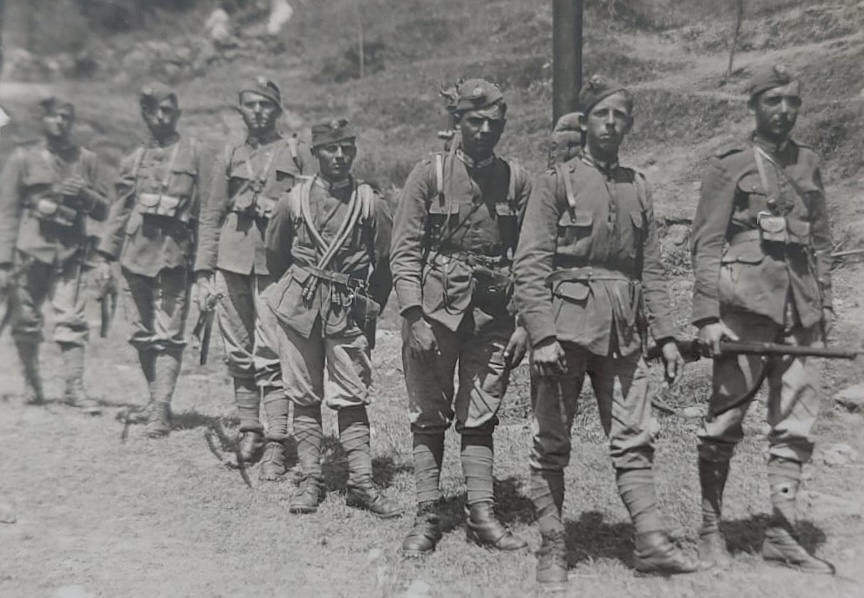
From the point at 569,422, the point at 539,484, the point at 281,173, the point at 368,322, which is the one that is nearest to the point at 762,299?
the point at 569,422

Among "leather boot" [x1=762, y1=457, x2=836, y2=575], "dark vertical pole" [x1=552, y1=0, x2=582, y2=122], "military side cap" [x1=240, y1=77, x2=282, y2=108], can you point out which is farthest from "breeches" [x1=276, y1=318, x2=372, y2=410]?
"leather boot" [x1=762, y1=457, x2=836, y2=575]

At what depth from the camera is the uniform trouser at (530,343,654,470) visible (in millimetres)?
3637

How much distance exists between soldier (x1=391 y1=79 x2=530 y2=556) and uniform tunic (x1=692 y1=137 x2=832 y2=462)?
0.92 metres

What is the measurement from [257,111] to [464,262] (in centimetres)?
215

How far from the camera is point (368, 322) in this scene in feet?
A: 15.6

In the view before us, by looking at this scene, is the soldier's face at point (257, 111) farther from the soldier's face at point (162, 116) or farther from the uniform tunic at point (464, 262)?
the uniform tunic at point (464, 262)

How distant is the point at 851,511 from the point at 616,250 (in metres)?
1.58

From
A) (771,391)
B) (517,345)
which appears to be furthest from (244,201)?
(771,391)

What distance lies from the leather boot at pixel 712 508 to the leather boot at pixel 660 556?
0.12 meters

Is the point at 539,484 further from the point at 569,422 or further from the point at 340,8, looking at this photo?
the point at 340,8

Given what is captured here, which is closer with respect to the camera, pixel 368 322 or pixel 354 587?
pixel 354 587

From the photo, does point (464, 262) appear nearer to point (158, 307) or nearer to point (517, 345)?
point (517, 345)

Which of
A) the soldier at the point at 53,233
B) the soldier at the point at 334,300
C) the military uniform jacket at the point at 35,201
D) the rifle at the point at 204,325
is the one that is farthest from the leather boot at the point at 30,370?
the soldier at the point at 334,300

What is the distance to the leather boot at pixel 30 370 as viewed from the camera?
6852 mm
